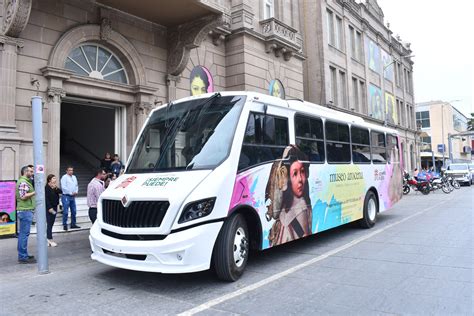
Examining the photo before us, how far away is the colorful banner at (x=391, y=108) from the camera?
40.4 m

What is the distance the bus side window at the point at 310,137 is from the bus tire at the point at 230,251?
248 cm

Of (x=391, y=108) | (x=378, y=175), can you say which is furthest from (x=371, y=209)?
(x=391, y=108)

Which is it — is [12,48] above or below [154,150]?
above

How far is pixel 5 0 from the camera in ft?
35.9

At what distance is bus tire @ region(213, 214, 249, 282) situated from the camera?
17.1 ft

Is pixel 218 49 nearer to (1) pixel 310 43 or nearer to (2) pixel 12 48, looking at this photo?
(2) pixel 12 48

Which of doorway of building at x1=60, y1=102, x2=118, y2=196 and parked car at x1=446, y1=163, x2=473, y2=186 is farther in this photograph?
parked car at x1=446, y1=163, x2=473, y2=186

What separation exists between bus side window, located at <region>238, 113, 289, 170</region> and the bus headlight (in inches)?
35.3

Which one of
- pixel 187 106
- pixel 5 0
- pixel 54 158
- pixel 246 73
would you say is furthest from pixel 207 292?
pixel 246 73

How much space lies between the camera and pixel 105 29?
13000 millimetres

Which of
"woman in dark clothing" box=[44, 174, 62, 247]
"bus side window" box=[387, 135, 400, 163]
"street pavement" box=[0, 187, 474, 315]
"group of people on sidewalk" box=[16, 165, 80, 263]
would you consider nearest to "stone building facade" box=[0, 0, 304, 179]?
"woman in dark clothing" box=[44, 174, 62, 247]

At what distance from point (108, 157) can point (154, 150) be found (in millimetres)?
7482

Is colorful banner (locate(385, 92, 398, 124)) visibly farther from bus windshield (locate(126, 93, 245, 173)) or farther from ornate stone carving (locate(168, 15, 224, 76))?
bus windshield (locate(126, 93, 245, 173))

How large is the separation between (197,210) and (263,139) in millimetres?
1954
